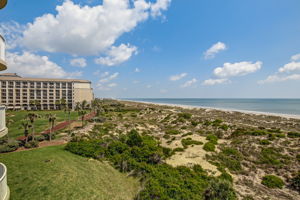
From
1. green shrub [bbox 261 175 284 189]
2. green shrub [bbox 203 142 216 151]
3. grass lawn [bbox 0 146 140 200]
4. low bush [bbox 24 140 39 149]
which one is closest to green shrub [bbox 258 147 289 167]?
green shrub [bbox 261 175 284 189]

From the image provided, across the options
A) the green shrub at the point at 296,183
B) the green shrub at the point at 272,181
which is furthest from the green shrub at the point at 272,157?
the green shrub at the point at 272,181

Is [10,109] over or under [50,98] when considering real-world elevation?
under

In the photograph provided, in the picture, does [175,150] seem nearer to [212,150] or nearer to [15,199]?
[212,150]

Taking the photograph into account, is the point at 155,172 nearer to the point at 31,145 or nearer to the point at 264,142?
the point at 264,142

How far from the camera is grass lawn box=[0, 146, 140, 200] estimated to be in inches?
527

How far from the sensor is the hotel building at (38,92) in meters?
85.1

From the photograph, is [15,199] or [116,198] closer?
[15,199]

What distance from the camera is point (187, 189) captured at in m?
13.6

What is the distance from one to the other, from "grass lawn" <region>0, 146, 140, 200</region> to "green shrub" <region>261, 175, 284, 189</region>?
1391cm

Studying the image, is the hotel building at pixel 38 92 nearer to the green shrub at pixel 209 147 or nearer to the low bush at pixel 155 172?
the low bush at pixel 155 172

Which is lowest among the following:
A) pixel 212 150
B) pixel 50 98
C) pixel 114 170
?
pixel 114 170

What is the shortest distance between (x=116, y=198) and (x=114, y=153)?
9.91 m

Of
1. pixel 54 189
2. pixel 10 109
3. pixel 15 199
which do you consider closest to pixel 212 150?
pixel 54 189

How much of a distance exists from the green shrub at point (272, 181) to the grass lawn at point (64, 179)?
13905 mm
